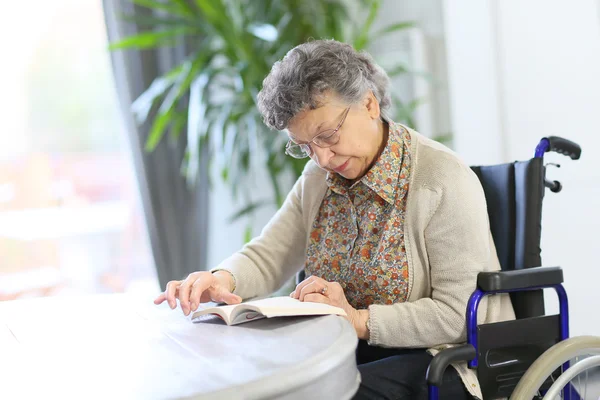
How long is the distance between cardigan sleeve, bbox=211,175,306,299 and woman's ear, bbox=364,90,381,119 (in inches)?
11.2

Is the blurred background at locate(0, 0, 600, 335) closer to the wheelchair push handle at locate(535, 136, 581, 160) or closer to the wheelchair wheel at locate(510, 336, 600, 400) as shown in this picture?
the wheelchair push handle at locate(535, 136, 581, 160)

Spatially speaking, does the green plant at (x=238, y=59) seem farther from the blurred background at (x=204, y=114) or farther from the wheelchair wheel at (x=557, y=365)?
the wheelchair wheel at (x=557, y=365)

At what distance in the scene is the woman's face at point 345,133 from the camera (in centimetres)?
145

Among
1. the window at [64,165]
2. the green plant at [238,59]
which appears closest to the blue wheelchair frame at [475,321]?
the green plant at [238,59]

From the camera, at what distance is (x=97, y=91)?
3.15 meters

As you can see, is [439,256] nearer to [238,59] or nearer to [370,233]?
[370,233]

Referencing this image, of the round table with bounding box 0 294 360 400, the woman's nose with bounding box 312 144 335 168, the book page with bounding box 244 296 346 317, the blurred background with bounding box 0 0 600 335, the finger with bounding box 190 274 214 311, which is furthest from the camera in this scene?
the blurred background with bounding box 0 0 600 335

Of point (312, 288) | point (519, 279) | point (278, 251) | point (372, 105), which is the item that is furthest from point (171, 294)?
point (519, 279)

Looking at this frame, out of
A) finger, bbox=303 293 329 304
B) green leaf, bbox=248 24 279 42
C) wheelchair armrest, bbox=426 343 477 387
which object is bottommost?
wheelchair armrest, bbox=426 343 477 387

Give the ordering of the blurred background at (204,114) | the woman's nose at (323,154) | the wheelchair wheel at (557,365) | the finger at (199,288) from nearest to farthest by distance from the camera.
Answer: the wheelchair wheel at (557,365)
the finger at (199,288)
the woman's nose at (323,154)
the blurred background at (204,114)

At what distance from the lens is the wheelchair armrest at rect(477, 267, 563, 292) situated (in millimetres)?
1325

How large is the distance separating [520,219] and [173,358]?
84cm

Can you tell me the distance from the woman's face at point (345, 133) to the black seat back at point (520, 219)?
0.99 feet

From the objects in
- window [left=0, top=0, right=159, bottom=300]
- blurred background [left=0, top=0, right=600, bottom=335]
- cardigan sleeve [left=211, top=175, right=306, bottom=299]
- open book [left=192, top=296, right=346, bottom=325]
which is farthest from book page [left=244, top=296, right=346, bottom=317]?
window [left=0, top=0, right=159, bottom=300]
